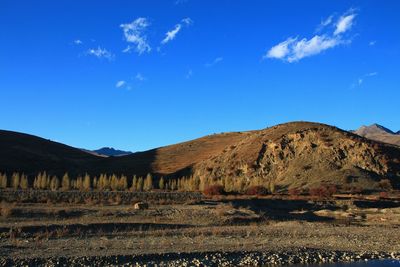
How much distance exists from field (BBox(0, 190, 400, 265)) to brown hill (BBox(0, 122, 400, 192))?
3658cm

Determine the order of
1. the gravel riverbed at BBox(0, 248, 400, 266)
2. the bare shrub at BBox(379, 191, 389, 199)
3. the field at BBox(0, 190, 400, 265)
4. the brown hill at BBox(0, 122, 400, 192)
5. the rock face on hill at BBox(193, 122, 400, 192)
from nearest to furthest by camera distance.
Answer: the gravel riverbed at BBox(0, 248, 400, 266) < the field at BBox(0, 190, 400, 265) < the bare shrub at BBox(379, 191, 389, 199) < the rock face on hill at BBox(193, 122, 400, 192) < the brown hill at BBox(0, 122, 400, 192)

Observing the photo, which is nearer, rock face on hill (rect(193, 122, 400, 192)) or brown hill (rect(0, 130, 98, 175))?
rock face on hill (rect(193, 122, 400, 192))

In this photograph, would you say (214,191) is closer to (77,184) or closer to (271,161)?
(77,184)

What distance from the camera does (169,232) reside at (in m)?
34.4

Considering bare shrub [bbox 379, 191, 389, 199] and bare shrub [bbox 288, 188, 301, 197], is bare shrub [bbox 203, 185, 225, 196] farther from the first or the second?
bare shrub [bbox 379, 191, 389, 199]

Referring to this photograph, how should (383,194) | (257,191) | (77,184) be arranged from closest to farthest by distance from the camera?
1. (383,194)
2. (257,191)
3. (77,184)

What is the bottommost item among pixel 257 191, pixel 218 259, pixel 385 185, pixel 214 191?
pixel 218 259

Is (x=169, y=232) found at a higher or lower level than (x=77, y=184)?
lower

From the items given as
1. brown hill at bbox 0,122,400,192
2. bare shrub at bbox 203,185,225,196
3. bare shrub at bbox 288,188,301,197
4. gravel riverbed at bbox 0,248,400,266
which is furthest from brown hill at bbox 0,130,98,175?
gravel riverbed at bbox 0,248,400,266

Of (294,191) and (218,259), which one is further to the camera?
(294,191)

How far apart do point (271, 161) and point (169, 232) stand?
7507 cm

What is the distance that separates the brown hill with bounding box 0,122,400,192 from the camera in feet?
307

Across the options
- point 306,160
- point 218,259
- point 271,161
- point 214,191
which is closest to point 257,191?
point 214,191

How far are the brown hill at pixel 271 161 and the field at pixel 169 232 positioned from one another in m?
36.6
